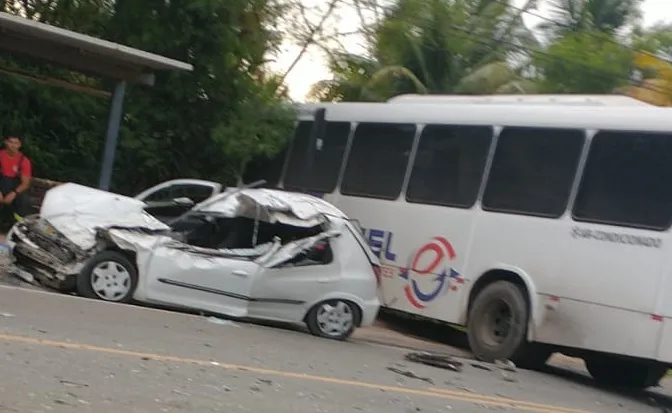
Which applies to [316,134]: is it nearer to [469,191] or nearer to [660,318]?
[469,191]

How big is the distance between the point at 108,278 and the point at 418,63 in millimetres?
15748

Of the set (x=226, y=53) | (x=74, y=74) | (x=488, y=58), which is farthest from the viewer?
(x=488, y=58)

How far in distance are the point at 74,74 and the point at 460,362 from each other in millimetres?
10803

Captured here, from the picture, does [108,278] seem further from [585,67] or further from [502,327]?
[585,67]

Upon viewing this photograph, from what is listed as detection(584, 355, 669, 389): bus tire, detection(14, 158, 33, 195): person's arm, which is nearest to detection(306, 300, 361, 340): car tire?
detection(584, 355, 669, 389): bus tire

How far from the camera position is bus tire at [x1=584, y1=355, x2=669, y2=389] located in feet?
45.3

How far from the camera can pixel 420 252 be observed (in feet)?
47.4

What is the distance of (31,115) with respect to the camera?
763 inches

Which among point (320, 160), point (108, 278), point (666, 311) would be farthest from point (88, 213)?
point (666, 311)

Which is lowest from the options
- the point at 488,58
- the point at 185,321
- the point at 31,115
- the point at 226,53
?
the point at 185,321

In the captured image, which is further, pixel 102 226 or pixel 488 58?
pixel 488 58

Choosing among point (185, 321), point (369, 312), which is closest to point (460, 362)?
point (369, 312)

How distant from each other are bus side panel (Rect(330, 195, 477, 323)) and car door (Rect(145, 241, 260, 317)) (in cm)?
276

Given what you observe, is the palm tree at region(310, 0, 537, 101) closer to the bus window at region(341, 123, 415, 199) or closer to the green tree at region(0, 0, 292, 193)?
the green tree at region(0, 0, 292, 193)
